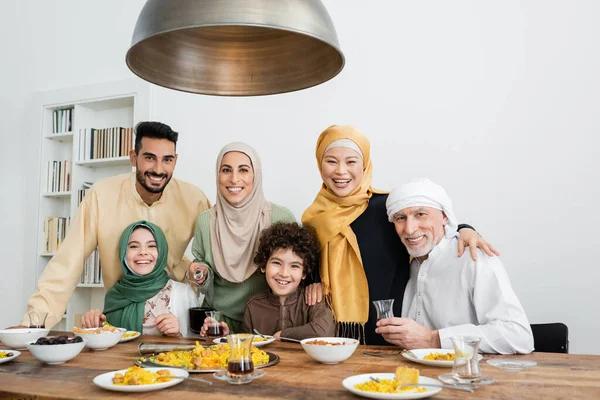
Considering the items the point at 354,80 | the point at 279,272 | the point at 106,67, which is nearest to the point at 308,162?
the point at 354,80

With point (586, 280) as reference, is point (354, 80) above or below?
above

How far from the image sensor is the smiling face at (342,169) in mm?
2887

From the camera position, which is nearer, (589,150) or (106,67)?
(589,150)

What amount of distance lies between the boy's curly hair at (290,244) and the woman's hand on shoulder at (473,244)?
2.47ft

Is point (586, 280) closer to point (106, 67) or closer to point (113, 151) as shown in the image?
point (113, 151)

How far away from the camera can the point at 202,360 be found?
184 cm

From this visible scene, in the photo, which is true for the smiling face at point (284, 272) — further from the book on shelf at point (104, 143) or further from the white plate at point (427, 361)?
the book on shelf at point (104, 143)

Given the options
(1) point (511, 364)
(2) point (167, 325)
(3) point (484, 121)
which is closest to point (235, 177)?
(2) point (167, 325)

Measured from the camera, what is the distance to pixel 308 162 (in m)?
4.27

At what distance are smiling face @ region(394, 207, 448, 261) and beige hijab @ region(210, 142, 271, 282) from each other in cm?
91

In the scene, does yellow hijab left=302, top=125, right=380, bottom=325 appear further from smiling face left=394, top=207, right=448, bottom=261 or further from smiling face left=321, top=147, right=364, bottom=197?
smiling face left=394, top=207, right=448, bottom=261

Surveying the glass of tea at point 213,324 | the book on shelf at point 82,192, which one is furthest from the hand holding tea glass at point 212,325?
the book on shelf at point 82,192

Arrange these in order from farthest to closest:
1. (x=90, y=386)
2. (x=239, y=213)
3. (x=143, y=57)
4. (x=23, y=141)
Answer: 1. (x=23, y=141)
2. (x=239, y=213)
3. (x=143, y=57)
4. (x=90, y=386)

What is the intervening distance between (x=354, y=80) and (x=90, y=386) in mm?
3083
